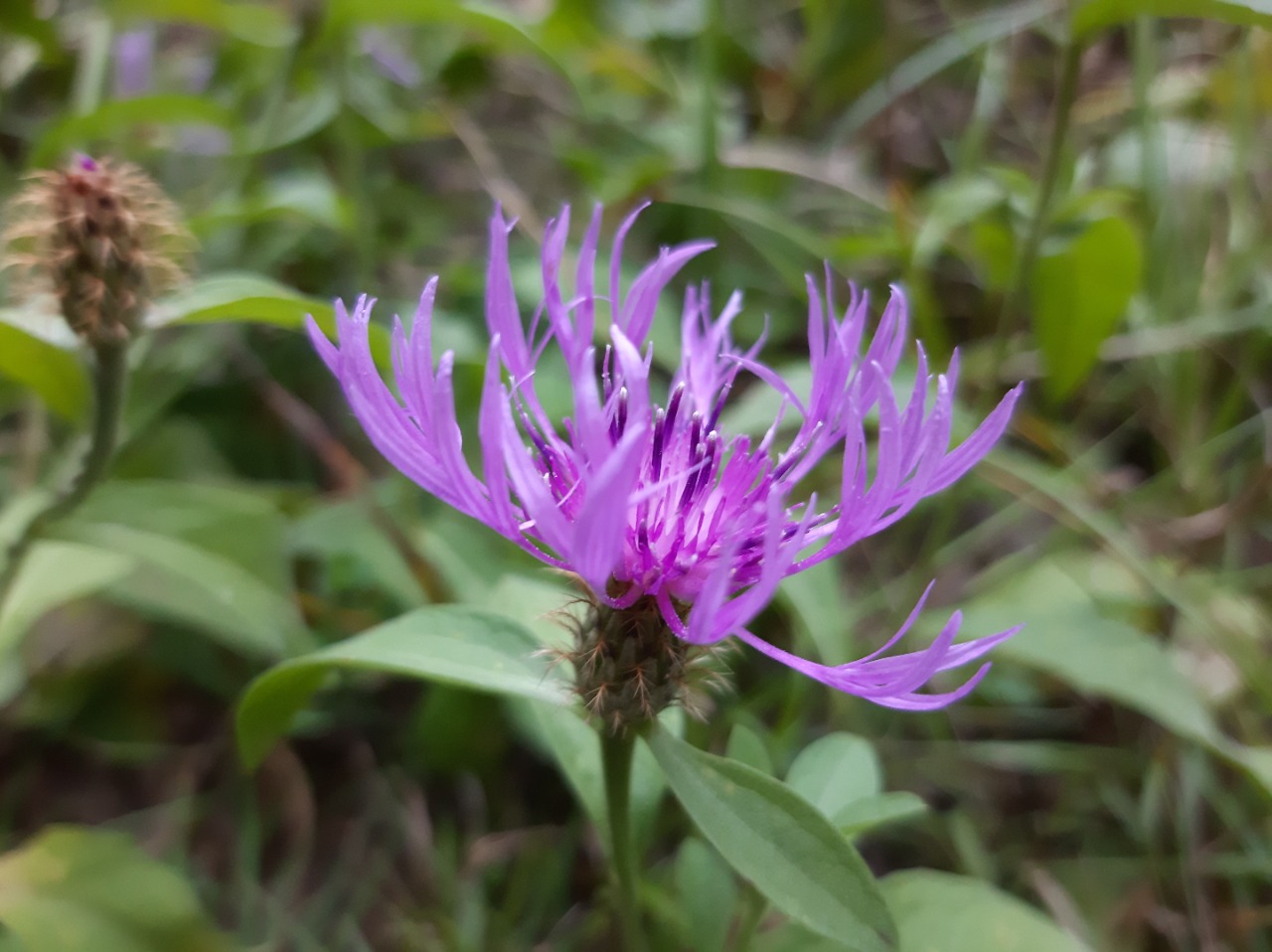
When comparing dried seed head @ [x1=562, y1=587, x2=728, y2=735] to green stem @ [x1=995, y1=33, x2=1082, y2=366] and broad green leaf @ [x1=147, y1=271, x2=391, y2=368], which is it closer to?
broad green leaf @ [x1=147, y1=271, x2=391, y2=368]

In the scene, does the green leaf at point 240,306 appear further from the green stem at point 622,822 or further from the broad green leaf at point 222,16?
the broad green leaf at point 222,16

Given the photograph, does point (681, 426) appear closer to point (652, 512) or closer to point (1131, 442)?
point (652, 512)

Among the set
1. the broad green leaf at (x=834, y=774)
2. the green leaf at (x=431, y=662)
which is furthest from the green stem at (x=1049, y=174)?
the green leaf at (x=431, y=662)

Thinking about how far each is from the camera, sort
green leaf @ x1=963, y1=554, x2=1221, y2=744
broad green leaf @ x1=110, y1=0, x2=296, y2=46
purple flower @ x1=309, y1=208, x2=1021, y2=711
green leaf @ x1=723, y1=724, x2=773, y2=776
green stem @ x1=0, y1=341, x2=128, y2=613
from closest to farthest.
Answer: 1. purple flower @ x1=309, y1=208, x2=1021, y2=711
2. green leaf @ x1=723, y1=724, x2=773, y2=776
3. green stem @ x1=0, y1=341, x2=128, y2=613
4. green leaf @ x1=963, y1=554, x2=1221, y2=744
5. broad green leaf @ x1=110, y1=0, x2=296, y2=46

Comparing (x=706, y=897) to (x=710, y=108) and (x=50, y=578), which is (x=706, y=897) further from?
(x=710, y=108)

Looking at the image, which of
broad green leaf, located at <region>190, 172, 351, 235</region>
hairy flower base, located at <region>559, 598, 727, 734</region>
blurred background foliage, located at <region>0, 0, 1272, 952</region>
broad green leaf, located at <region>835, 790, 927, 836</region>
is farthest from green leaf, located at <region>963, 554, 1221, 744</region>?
broad green leaf, located at <region>190, 172, 351, 235</region>

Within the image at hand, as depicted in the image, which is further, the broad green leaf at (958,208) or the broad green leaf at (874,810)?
the broad green leaf at (958,208)

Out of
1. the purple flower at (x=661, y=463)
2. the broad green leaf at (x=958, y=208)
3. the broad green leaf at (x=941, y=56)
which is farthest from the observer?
the broad green leaf at (x=941, y=56)

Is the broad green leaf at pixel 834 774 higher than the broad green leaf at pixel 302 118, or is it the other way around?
the broad green leaf at pixel 302 118
